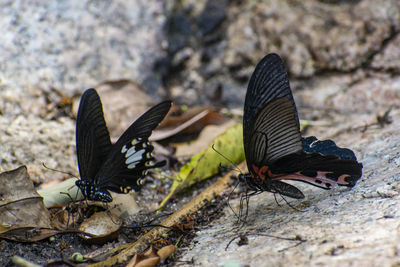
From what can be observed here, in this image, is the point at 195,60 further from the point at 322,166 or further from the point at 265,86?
the point at 322,166

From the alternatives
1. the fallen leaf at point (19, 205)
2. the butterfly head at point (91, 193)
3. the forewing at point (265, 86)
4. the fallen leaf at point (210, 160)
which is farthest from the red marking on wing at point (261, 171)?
the fallen leaf at point (19, 205)

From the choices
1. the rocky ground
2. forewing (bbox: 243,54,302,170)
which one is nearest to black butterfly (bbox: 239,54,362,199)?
forewing (bbox: 243,54,302,170)

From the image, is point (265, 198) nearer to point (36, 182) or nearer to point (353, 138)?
point (353, 138)

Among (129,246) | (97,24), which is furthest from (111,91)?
(129,246)

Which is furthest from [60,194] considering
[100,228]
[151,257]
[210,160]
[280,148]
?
[280,148]

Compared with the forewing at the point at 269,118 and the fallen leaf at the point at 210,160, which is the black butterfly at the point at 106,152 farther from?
the forewing at the point at 269,118
